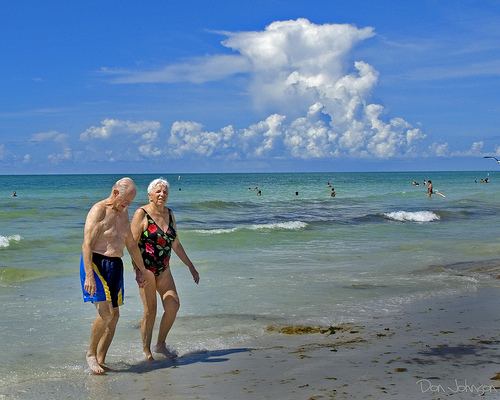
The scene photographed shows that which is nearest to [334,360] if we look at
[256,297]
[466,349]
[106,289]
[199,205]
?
[466,349]

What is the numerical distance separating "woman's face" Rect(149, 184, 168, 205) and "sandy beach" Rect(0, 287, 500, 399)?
1613 millimetres

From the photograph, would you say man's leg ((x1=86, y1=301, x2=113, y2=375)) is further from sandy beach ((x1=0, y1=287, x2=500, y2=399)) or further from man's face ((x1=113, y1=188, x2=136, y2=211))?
man's face ((x1=113, y1=188, x2=136, y2=211))

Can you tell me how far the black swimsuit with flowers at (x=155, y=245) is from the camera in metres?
6.48

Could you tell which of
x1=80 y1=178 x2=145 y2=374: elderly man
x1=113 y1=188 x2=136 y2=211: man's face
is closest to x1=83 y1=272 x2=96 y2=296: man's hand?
x1=80 y1=178 x2=145 y2=374: elderly man

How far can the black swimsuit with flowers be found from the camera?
648 cm

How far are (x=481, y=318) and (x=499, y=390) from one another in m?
3.25

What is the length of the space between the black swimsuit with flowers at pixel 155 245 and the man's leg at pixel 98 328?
0.67 meters

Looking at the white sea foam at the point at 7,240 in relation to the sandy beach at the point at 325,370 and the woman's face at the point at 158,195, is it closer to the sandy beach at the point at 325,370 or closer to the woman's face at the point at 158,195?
the sandy beach at the point at 325,370

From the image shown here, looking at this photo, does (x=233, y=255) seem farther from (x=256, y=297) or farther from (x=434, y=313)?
(x=434, y=313)

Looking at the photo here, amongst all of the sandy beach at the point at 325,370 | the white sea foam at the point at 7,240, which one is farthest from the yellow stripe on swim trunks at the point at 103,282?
the white sea foam at the point at 7,240

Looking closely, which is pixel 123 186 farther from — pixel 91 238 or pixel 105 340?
pixel 105 340

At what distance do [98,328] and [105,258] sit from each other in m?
0.68

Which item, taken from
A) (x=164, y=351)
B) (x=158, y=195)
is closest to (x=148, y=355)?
(x=164, y=351)

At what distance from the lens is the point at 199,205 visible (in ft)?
144
